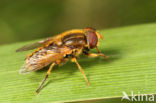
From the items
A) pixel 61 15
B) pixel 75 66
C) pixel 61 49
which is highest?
pixel 61 15

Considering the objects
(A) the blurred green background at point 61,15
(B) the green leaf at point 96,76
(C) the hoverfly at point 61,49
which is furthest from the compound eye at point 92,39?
(A) the blurred green background at point 61,15

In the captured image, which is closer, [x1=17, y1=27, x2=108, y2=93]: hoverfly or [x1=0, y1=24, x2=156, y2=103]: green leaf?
[x1=0, y1=24, x2=156, y2=103]: green leaf

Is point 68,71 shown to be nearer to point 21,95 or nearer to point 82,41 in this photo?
point 82,41

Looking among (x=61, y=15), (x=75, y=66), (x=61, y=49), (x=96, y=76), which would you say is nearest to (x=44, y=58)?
(x=61, y=49)

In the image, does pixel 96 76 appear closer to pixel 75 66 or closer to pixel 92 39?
pixel 75 66

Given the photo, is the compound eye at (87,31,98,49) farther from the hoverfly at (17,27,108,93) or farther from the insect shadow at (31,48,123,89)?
the insect shadow at (31,48,123,89)

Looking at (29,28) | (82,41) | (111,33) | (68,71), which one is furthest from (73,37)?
(29,28)

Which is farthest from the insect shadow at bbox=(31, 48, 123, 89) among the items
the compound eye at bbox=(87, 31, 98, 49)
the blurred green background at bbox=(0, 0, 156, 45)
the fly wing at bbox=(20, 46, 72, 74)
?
the blurred green background at bbox=(0, 0, 156, 45)
